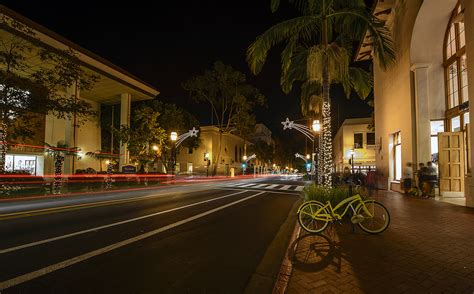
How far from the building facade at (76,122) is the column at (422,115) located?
20.1 metres

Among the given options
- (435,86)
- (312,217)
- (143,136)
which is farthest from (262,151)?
(312,217)

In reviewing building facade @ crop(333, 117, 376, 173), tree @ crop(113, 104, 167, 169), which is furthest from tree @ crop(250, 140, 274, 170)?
tree @ crop(113, 104, 167, 169)

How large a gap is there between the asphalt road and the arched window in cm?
1001

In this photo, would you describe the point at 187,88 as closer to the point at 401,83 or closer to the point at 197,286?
the point at 401,83

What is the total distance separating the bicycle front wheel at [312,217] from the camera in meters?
6.82

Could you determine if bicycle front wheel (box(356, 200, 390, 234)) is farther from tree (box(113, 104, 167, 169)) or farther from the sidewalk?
tree (box(113, 104, 167, 169))

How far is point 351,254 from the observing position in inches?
198

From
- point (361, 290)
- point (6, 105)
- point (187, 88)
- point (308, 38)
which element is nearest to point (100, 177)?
point (6, 105)

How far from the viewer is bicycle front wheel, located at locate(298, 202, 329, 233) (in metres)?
6.82

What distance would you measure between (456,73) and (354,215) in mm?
11155

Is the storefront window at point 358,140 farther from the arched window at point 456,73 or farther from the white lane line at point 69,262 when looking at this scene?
the white lane line at point 69,262

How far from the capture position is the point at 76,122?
23.7 meters

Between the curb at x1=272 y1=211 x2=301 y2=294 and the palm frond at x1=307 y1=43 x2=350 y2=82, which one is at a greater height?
the palm frond at x1=307 y1=43 x2=350 y2=82

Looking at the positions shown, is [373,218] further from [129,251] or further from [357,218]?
[129,251]
